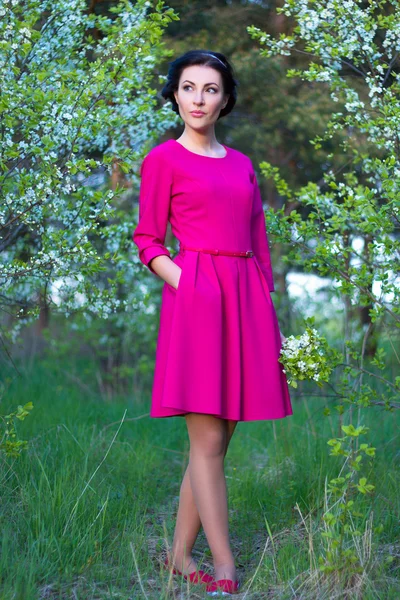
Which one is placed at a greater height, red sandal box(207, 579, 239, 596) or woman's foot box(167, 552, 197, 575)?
woman's foot box(167, 552, 197, 575)

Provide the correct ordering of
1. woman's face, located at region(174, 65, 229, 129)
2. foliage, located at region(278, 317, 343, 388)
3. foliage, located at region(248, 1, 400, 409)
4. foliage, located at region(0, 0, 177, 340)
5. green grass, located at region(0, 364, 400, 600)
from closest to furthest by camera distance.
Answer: green grass, located at region(0, 364, 400, 600) < foliage, located at region(278, 317, 343, 388) < woman's face, located at region(174, 65, 229, 129) < foliage, located at region(0, 0, 177, 340) < foliage, located at region(248, 1, 400, 409)

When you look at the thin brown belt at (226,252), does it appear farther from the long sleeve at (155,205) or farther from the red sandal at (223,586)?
the red sandal at (223,586)

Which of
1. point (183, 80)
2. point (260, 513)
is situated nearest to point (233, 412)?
point (260, 513)

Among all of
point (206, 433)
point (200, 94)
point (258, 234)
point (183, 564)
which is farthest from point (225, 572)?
point (200, 94)

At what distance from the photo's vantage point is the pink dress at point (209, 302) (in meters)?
2.71

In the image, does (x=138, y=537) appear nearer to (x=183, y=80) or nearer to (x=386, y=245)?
(x=386, y=245)

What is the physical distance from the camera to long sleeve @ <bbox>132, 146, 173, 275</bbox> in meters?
2.83

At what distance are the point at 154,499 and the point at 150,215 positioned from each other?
1.53m

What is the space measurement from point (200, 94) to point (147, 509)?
73.6 inches

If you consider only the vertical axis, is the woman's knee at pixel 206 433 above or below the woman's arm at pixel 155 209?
below

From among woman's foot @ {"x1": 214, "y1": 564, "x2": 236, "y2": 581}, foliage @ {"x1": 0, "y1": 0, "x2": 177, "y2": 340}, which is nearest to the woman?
woman's foot @ {"x1": 214, "y1": 564, "x2": 236, "y2": 581}

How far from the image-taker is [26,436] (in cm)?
384

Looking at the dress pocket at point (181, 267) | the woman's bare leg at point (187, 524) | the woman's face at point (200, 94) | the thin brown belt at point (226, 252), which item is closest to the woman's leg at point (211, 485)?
the woman's bare leg at point (187, 524)

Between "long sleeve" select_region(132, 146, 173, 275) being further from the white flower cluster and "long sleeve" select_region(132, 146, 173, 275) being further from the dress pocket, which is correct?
the white flower cluster
